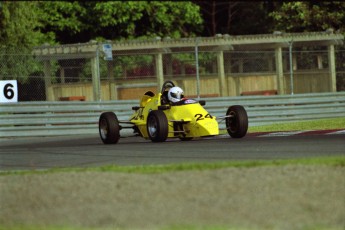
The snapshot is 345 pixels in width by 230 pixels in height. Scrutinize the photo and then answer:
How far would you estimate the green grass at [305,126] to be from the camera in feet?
82.2

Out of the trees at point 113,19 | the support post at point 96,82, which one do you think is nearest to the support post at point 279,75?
the support post at point 96,82

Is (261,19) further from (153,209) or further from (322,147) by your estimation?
(153,209)

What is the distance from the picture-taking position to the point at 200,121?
2020 cm

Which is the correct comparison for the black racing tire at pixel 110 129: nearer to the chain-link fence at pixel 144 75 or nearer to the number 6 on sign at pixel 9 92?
the number 6 on sign at pixel 9 92

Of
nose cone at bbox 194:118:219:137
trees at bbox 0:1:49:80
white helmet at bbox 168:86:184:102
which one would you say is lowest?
nose cone at bbox 194:118:219:137

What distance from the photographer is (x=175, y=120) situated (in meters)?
20.6

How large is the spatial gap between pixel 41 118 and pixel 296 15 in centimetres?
2438

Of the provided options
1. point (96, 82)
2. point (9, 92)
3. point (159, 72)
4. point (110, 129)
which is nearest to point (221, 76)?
point (159, 72)

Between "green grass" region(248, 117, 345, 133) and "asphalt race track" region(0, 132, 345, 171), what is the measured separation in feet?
16.9

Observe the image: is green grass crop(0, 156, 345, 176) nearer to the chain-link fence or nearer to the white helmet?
the white helmet

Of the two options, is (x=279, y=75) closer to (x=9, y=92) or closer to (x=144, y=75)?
(x=144, y=75)

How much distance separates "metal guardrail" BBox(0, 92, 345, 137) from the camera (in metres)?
26.8

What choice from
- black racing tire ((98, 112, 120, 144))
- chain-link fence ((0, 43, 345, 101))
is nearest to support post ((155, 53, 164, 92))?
chain-link fence ((0, 43, 345, 101))

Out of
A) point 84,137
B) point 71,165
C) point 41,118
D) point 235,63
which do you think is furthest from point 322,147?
point 235,63
